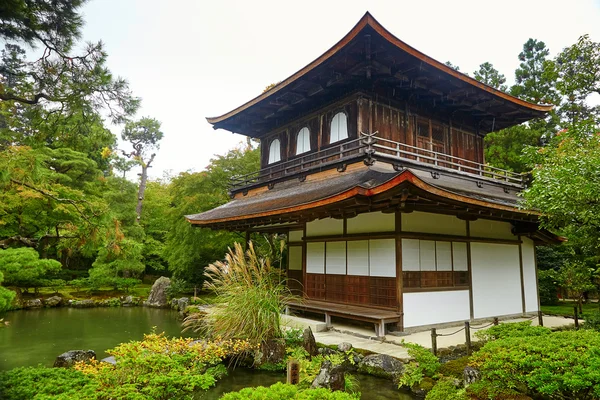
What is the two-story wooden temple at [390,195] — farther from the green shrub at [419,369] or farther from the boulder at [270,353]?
the boulder at [270,353]

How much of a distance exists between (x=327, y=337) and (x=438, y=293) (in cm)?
264

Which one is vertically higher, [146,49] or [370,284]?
[146,49]

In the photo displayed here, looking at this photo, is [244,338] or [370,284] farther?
[370,284]

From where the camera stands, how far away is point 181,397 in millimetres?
3537

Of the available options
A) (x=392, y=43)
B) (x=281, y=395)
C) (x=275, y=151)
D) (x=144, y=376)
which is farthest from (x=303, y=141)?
(x=281, y=395)

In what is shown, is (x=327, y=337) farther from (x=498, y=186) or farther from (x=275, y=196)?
(x=498, y=186)

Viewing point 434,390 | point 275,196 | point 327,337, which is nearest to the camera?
point 434,390

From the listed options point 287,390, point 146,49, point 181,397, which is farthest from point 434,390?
point 146,49

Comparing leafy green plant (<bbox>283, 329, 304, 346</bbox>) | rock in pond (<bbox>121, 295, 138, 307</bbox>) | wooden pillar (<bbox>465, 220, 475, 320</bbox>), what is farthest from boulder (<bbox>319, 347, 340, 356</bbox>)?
rock in pond (<bbox>121, 295, 138, 307</bbox>)

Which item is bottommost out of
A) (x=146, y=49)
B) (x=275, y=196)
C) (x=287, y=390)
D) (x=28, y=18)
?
(x=287, y=390)

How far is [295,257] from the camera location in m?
12.0

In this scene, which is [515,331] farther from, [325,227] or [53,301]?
[53,301]

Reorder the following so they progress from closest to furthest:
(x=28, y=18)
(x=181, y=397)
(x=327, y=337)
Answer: (x=181, y=397) → (x=28, y=18) → (x=327, y=337)

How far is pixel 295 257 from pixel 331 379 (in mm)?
7366
